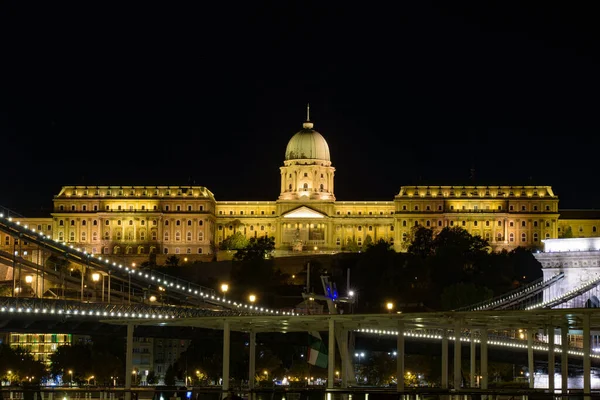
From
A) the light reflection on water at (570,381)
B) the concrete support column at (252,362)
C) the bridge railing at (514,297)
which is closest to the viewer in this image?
the concrete support column at (252,362)

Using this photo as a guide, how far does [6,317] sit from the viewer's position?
74.2 meters

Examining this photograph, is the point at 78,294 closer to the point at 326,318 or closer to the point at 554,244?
the point at 326,318

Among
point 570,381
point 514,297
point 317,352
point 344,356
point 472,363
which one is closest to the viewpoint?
point 344,356

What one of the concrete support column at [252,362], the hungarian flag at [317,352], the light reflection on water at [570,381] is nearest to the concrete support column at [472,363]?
the hungarian flag at [317,352]

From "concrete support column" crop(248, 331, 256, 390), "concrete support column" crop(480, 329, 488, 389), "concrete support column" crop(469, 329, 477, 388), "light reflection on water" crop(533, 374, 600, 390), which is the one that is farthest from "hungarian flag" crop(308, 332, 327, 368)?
"light reflection on water" crop(533, 374, 600, 390)

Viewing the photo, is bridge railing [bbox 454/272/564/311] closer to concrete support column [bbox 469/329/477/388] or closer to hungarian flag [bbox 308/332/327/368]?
concrete support column [bbox 469/329/477/388]

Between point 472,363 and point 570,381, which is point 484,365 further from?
point 570,381

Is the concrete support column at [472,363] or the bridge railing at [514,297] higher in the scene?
the bridge railing at [514,297]

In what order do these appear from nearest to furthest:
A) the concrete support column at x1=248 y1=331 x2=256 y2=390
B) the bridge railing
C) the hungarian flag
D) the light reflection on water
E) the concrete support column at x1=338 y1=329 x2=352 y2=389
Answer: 1. the concrete support column at x1=248 y1=331 x2=256 y2=390
2. the concrete support column at x1=338 y1=329 x2=352 y2=389
3. the hungarian flag
4. the light reflection on water
5. the bridge railing

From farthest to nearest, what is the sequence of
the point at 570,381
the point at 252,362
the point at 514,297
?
the point at 514,297, the point at 570,381, the point at 252,362

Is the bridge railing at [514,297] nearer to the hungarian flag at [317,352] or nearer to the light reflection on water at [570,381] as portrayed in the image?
the light reflection on water at [570,381]

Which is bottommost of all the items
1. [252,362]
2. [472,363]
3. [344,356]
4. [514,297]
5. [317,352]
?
[252,362]

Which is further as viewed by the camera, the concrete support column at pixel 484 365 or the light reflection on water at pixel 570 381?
the light reflection on water at pixel 570 381

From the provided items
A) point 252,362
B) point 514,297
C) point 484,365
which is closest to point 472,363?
point 484,365
